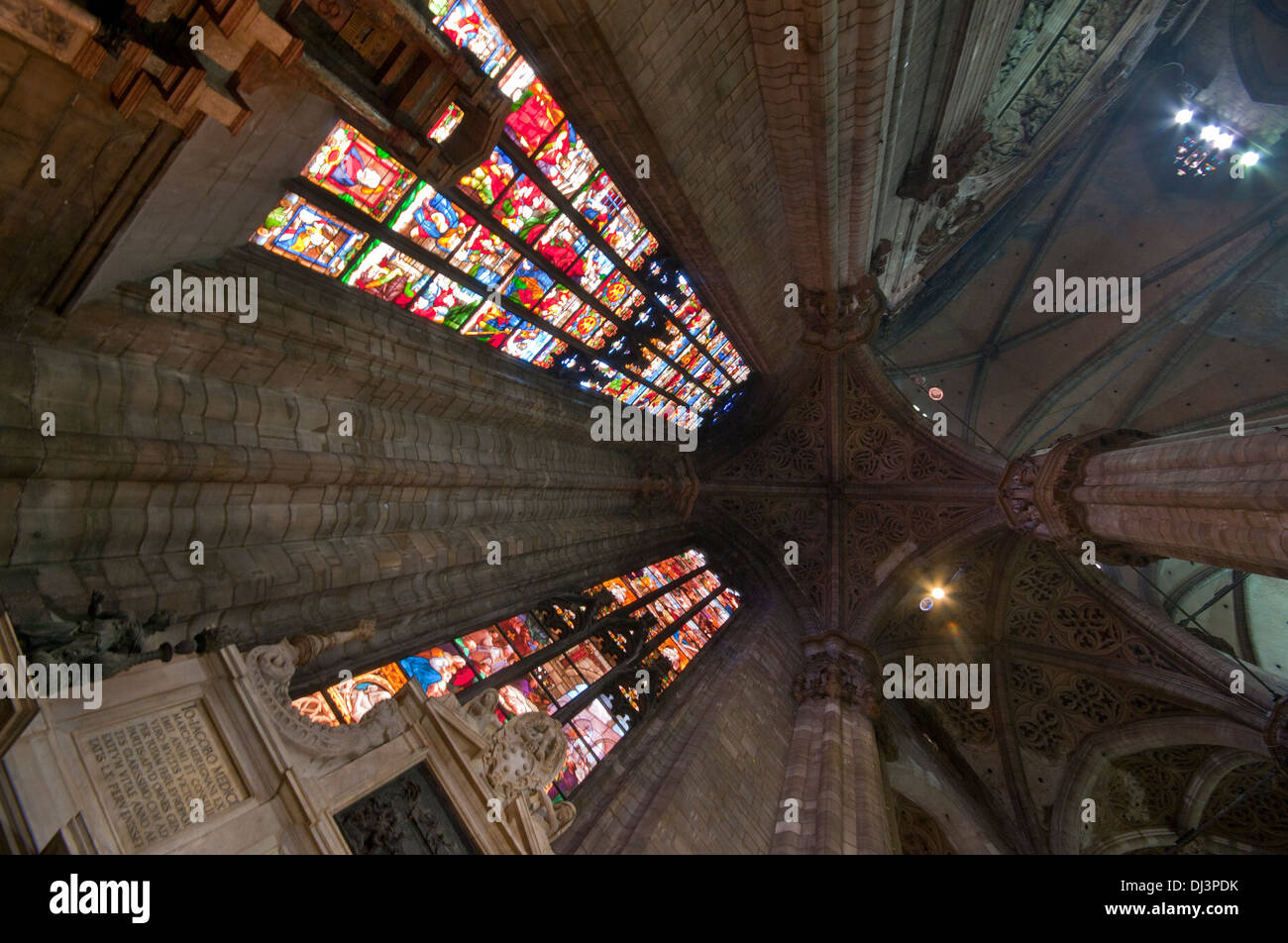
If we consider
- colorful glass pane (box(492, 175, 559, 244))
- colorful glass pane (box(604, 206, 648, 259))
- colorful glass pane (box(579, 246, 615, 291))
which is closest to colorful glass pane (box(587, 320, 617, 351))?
colorful glass pane (box(579, 246, 615, 291))

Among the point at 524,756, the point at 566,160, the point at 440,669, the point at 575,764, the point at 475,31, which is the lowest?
the point at 575,764

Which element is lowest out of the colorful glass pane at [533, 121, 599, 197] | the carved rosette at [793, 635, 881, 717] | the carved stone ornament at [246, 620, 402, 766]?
the carved rosette at [793, 635, 881, 717]

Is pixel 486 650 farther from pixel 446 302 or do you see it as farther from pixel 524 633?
pixel 446 302

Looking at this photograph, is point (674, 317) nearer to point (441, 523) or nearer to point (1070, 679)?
point (441, 523)

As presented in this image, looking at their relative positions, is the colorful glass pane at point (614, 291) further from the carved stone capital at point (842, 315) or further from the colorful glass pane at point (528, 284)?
the carved stone capital at point (842, 315)

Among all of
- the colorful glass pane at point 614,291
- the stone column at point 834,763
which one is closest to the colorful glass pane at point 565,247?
the colorful glass pane at point 614,291

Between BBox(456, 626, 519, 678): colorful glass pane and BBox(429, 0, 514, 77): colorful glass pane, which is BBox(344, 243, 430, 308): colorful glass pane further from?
BBox(456, 626, 519, 678): colorful glass pane

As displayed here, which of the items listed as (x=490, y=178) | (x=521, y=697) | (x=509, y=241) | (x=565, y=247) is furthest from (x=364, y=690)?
(x=565, y=247)
